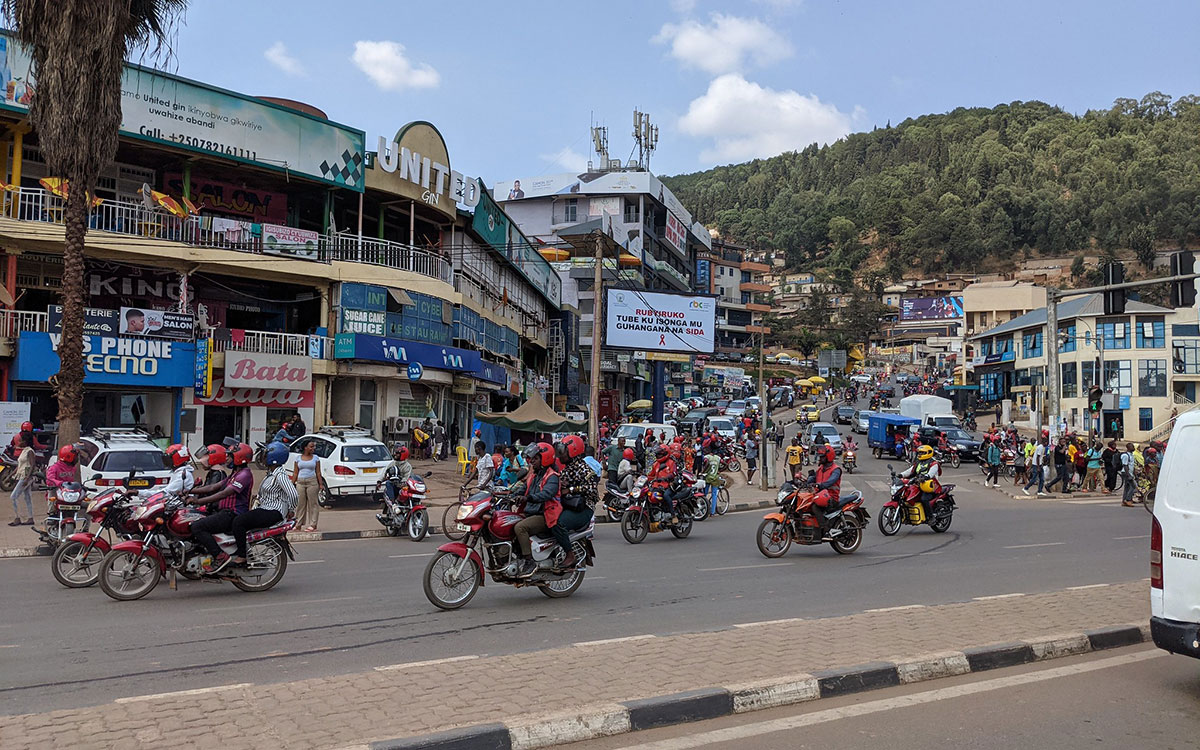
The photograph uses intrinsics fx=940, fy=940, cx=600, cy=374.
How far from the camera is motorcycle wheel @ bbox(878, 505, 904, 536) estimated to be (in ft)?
59.3

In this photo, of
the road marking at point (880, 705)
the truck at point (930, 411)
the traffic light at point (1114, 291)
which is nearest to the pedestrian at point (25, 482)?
the road marking at point (880, 705)

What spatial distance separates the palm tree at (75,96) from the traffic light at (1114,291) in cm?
2101

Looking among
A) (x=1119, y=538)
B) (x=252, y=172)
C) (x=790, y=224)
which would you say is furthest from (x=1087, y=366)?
(x=790, y=224)

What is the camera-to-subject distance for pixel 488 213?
132ft

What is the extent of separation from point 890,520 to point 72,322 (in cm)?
1563

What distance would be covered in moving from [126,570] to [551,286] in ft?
162

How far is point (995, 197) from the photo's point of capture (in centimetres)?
13912

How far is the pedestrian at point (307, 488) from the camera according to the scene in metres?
16.8

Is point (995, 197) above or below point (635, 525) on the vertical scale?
above

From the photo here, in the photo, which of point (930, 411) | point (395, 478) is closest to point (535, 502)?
point (395, 478)

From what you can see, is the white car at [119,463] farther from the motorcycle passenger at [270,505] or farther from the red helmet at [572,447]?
the red helmet at [572,447]

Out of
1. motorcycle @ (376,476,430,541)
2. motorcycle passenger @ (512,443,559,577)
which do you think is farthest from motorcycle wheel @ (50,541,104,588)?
motorcycle @ (376,476,430,541)

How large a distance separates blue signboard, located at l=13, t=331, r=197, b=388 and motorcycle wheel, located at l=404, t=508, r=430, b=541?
536 inches

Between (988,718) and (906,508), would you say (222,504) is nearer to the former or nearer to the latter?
(988,718)
